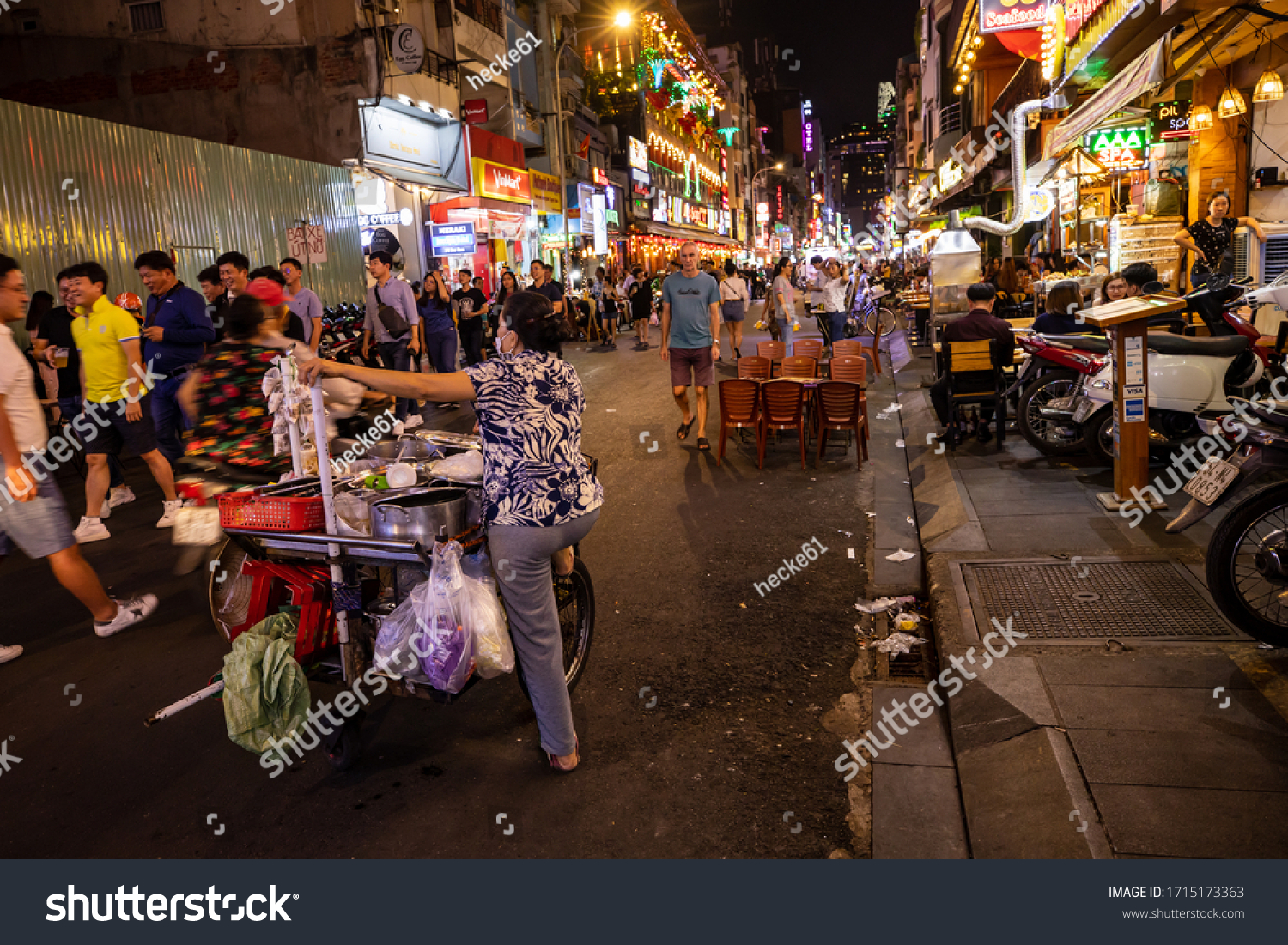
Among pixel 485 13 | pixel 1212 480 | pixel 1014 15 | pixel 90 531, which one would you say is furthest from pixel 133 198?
pixel 485 13

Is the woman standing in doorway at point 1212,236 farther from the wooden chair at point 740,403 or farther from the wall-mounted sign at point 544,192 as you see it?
the wall-mounted sign at point 544,192

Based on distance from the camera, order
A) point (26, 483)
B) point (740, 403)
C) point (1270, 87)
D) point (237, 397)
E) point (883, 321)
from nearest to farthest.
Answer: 1. point (237, 397)
2. point (26, 483)
3. point (740, 403)
4. point (1270, 87)
5. point (883, 321)

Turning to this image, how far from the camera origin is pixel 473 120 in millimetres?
24938

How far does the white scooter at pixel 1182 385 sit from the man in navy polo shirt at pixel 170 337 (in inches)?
299

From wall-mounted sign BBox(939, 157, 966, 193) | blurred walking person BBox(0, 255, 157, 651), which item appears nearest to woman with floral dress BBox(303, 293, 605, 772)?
blurred walking person BBox(0, 255, 157, 651)

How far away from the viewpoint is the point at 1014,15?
55.2 ft

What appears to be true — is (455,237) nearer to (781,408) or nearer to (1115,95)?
(781,408)

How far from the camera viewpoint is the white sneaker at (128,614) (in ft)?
17.6

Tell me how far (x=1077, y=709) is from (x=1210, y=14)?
30.2 feet

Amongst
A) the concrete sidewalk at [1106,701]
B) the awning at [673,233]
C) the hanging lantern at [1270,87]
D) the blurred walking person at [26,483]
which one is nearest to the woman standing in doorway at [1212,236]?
the hanging lantern at [1270,87]

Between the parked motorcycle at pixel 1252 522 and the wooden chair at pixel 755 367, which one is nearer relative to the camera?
the parked motorcycle at pixel 1252 522

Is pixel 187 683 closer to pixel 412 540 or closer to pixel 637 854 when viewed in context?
pixel 412 540

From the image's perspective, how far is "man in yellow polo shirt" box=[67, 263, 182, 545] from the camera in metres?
6.44

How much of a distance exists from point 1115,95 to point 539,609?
1037 centimetres
